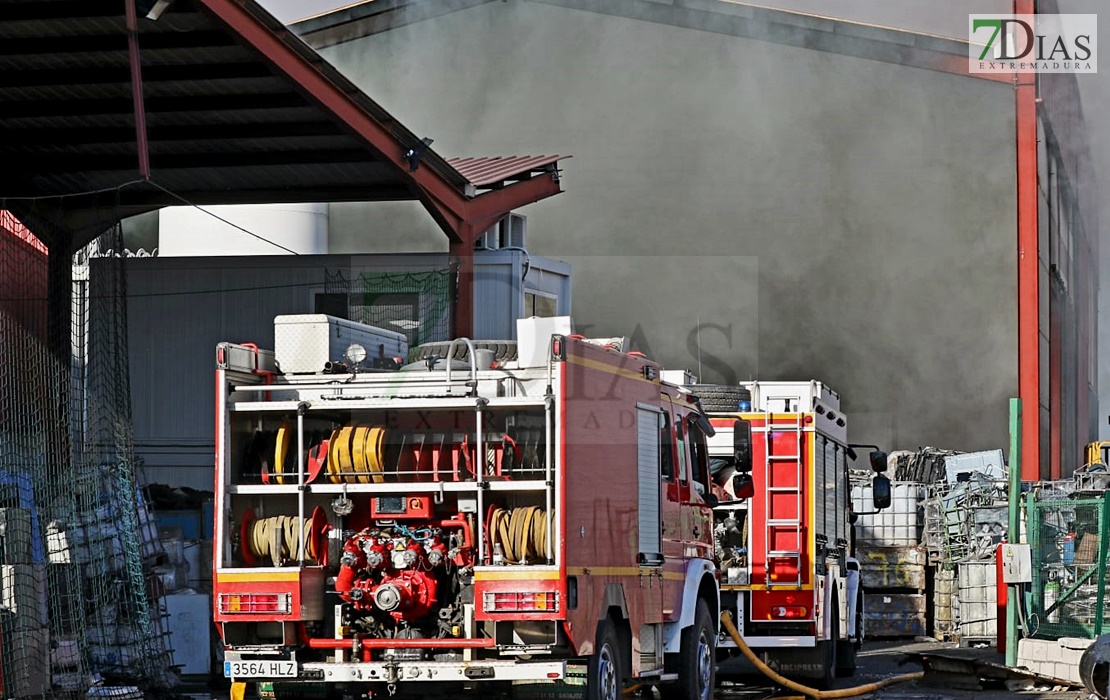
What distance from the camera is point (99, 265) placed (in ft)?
67.8

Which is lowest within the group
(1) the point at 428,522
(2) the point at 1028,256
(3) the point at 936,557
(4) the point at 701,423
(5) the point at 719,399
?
(3) the point at 936,557

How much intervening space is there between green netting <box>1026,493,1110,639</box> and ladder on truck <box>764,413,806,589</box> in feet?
7.72

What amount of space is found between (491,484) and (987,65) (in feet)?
77.7

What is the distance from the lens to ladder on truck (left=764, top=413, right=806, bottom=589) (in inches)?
586

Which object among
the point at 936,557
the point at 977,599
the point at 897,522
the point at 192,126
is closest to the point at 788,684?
the point at 977,599

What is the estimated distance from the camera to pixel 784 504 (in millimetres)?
15023

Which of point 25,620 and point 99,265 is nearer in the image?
point 25,620

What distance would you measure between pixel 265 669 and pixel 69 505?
747 centimetres

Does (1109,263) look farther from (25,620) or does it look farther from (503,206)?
(25,620)

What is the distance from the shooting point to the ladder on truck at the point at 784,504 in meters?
14.9

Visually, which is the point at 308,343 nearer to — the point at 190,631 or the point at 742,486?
the point at 742,486

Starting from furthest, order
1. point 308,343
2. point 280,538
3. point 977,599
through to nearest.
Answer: point 977,599
point 308,343
point 280,538

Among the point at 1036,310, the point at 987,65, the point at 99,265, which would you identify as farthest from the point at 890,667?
the point at 987,65

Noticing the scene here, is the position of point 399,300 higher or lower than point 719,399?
higher
